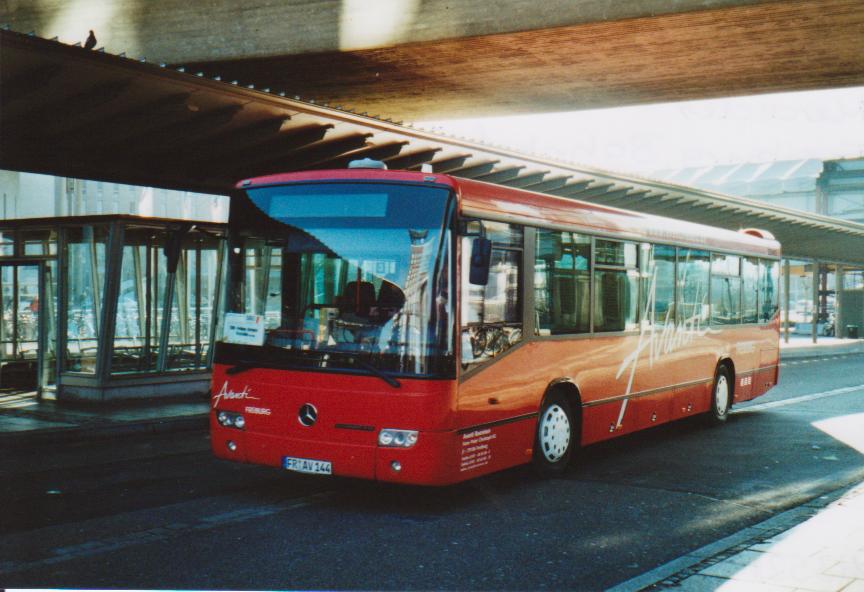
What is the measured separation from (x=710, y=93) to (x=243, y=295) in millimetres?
16391

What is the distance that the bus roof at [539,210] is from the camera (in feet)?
24.5

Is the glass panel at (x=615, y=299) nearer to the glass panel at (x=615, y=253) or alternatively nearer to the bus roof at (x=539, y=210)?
the glass panel at (x=615, y=253)

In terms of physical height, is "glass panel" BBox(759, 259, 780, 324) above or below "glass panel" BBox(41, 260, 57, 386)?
above

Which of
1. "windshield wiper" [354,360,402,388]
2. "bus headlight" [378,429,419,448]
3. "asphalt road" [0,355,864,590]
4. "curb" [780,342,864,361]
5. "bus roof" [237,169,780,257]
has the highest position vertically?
"bus roof" [237,169,780,257]

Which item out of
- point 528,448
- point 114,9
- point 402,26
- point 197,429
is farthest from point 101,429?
point 114,9

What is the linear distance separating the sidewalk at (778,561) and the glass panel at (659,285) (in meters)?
3.99

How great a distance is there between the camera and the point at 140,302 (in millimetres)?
15367

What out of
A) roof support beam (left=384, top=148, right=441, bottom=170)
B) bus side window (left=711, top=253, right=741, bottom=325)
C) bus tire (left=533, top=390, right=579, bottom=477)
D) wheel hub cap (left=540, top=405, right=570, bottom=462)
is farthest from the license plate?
roof support beam (left=384, top=148, right=441, bottom=170)

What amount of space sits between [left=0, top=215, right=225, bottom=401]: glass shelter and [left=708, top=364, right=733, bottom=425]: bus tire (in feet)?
26.6

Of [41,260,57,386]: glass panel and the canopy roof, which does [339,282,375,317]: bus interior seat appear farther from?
[41,260,57,386]: glass panel

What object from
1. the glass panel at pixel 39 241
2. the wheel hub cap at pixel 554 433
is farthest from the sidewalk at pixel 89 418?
the wheel hub cap at pixel 554 433

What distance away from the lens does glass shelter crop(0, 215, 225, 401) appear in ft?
48.6

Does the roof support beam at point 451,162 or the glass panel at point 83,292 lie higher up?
the roof support beam at point 451,162

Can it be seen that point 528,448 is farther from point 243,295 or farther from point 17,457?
point 17,457
